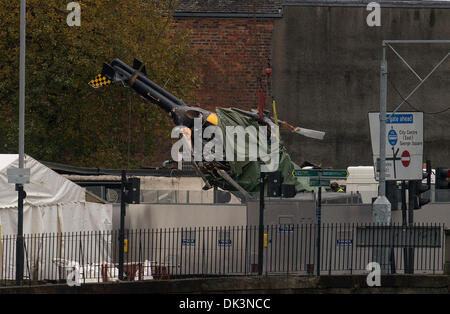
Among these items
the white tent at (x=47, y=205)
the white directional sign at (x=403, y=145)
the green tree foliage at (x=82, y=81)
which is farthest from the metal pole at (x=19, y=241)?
the green tree foliage at (x=82, y=81)

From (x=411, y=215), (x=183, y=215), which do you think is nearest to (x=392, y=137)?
(x=411, y=215)

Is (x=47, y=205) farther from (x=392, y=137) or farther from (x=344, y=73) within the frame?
(x=344, y=73)

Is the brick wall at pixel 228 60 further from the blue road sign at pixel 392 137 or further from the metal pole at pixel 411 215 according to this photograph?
the metal pole at pixel 411 215

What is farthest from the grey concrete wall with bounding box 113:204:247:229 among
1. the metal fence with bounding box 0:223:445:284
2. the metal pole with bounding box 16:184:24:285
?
the metal pole with bounding box 16:184:24:285

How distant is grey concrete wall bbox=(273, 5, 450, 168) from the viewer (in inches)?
1923

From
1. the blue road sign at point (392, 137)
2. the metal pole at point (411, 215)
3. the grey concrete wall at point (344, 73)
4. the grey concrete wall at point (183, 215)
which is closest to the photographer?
the metal pole at point (411, 215)

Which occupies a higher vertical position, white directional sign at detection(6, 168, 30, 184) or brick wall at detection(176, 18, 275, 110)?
brick wall at detection(176, 18, 275, 110)

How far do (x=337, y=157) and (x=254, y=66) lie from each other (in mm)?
5634

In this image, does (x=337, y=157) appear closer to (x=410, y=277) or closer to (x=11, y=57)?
(x=11, y=57)

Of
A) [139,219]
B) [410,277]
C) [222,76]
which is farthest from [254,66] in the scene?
[410,277]

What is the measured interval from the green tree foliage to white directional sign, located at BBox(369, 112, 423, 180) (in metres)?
11.3

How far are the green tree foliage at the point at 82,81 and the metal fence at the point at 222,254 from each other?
30.6 feet

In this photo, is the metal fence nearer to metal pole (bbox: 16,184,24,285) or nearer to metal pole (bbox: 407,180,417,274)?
metal pole (bbox: 407,180,417,274)

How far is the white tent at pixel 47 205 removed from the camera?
95.5 feet
